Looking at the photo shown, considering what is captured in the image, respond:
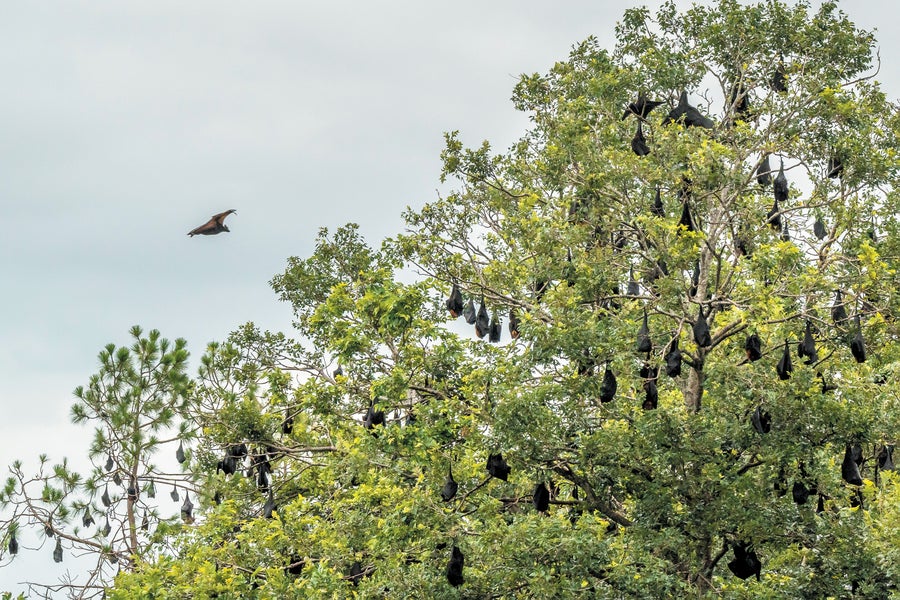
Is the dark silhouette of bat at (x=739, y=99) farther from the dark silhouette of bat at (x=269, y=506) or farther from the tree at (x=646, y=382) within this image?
the dark silhouette of bat at (x=269, y=506)

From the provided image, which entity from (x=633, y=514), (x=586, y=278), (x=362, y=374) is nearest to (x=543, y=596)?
(x=633, y=514)

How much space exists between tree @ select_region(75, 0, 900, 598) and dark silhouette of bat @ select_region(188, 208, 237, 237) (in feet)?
9.75

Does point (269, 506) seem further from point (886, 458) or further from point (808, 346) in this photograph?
point (886, 458)

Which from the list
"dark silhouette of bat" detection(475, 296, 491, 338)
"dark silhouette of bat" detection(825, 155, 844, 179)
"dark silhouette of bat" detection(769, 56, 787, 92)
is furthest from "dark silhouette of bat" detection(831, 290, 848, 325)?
"dark silhouette of bat" detection(475, 296, 491, 338)

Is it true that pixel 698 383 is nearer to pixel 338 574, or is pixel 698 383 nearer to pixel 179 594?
pixel 338 574

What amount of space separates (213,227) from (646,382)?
335 inches

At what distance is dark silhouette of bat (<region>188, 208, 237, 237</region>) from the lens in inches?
767

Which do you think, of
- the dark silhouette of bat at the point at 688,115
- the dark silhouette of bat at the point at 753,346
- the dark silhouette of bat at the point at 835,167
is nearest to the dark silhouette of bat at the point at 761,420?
the dark silhouette of bat at the point at 753,346

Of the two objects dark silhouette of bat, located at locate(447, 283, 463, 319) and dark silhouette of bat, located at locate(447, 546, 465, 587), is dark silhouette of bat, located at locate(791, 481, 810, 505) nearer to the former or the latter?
dark silhouette of bat, located at locate(447, 546, 465, 587)

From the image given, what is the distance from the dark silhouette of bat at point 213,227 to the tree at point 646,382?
2.97 m

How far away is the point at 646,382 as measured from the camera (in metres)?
14.7

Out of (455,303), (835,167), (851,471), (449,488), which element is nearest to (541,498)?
(449,488)

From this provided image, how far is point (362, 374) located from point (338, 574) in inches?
135

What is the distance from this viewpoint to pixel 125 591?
54.4 ft
